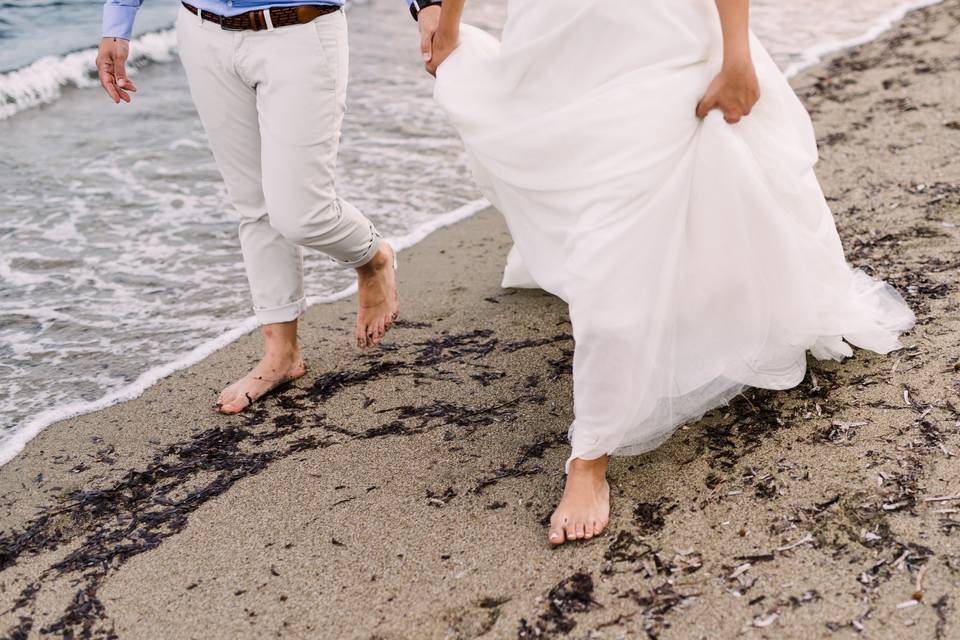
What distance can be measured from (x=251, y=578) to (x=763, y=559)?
1390mm

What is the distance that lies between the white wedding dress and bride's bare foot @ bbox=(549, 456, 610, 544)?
0.26 ft

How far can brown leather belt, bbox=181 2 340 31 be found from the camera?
125 inches

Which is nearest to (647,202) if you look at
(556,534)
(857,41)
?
(556,534)

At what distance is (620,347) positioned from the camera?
8.39ft

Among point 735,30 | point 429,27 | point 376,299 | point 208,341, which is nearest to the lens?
point 735,30

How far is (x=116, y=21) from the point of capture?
3.47m

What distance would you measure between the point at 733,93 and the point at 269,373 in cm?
213

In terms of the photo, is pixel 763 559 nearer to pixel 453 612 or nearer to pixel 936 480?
pixel 936 480

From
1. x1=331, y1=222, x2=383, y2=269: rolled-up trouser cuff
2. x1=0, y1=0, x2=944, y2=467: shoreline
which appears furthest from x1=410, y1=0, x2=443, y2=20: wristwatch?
x1=0, y1=0, x2=944, y2=467: shoreline

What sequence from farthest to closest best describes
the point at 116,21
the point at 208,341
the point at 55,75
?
the point at 55,75
the point at 208,341
the point at 116,21

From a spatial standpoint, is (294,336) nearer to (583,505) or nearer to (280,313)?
(280,313)

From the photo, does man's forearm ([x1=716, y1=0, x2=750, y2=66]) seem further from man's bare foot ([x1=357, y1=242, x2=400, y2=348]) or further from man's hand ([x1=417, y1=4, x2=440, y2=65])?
man's bare foot ([x1=357, y1=242, x2=400, y2=348])

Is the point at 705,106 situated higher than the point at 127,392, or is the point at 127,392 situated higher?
the point at 705,106

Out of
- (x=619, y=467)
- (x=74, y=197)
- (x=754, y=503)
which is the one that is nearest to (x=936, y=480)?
(x=754, y=503)
